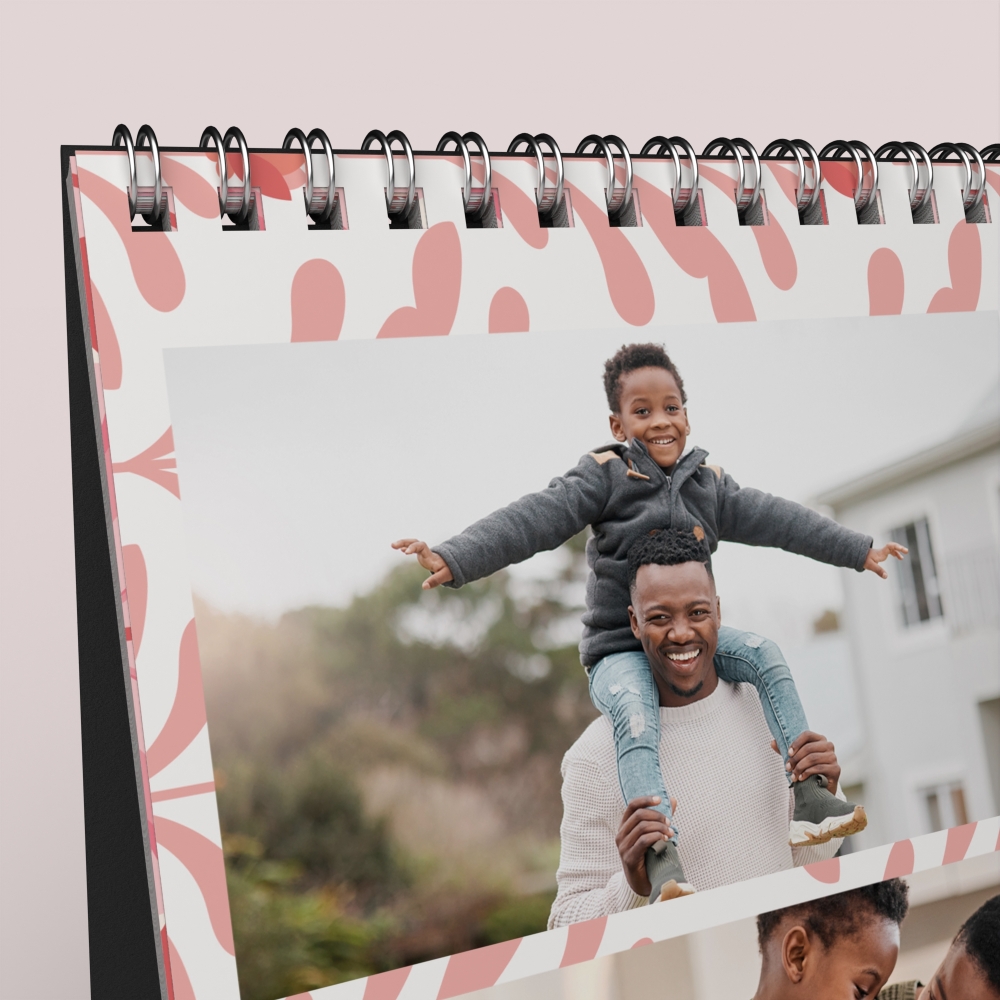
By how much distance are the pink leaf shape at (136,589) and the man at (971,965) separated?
0.84 metres

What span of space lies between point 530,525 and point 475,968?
36 centimetres

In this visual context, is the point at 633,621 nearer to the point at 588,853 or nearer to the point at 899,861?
the point at 588,853

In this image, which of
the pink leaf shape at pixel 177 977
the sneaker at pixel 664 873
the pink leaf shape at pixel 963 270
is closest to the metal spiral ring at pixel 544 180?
the pink leaf shape at pixel 963 270

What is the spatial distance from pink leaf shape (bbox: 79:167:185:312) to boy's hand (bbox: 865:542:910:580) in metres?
0.68

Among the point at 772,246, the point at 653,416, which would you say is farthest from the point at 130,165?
the point at 772,246

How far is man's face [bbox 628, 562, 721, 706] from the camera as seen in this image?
962 millimetres

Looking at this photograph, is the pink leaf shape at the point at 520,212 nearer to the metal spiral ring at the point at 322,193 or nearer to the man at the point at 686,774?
the metal spiral ring at the point at 322,193

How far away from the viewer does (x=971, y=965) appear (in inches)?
44.5

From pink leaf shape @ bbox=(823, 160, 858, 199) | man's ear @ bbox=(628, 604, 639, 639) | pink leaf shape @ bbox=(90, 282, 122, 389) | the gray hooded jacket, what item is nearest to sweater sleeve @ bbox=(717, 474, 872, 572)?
the gray hooded jacket

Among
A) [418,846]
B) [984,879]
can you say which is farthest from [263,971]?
[984,879]

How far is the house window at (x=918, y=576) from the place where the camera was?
43.1 inches

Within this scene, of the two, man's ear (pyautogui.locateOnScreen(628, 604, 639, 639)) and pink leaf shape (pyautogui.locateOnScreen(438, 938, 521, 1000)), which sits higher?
man's ear (pyautogui.locateOnScreen(628, 604, 639, 639))

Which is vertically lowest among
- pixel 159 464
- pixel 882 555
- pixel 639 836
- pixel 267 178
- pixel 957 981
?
pixel 957 981

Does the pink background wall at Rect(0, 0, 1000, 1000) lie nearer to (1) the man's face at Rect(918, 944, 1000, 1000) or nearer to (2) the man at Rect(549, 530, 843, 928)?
(2) the man at Rect(549, 530, 843, 928)
